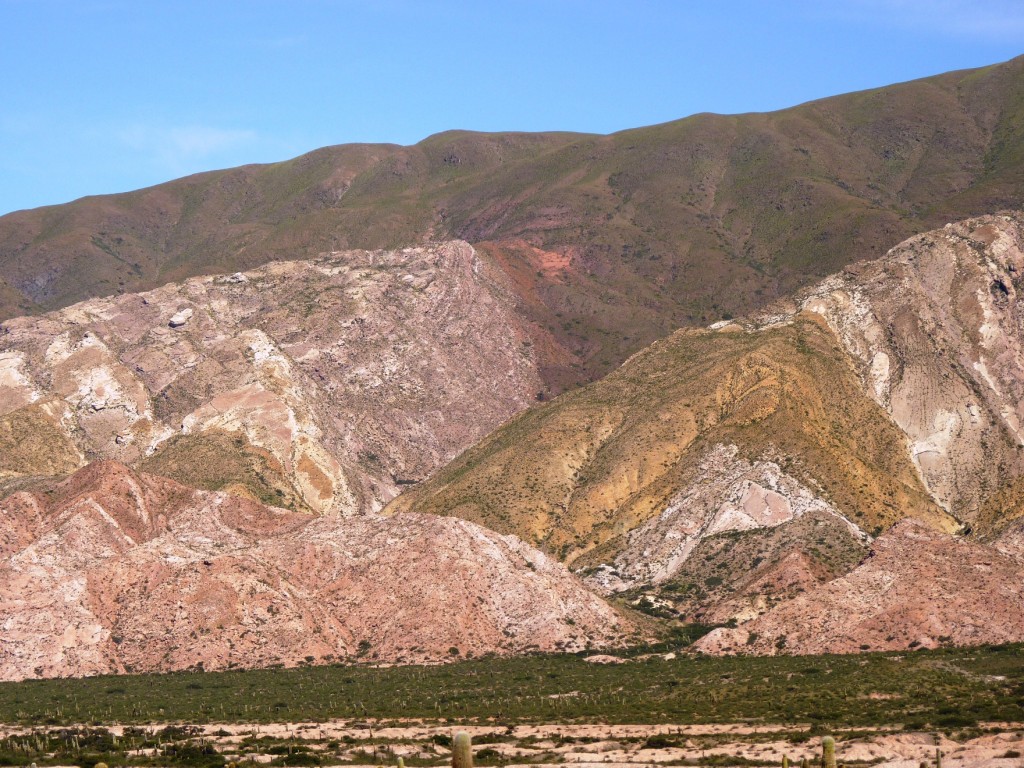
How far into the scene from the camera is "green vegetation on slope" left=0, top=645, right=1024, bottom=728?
3378 inches

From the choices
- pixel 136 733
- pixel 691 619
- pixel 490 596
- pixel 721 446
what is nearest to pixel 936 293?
pixel 721 446

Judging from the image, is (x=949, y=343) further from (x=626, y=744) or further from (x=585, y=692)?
(x=626, y=744)

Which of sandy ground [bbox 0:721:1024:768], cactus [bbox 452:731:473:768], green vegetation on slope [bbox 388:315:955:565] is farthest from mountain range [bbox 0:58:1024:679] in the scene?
cactus [bbox 452:731:473:768]

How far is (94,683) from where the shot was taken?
11119cm

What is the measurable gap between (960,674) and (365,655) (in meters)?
44.8

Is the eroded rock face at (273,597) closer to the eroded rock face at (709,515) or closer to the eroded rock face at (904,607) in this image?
the eroded rock face at (904,607)

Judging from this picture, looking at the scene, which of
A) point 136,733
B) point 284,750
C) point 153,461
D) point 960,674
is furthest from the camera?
point 153,461

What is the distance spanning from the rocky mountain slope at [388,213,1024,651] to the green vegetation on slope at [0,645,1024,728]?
1243cm

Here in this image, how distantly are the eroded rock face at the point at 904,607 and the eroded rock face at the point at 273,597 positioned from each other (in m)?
12.7

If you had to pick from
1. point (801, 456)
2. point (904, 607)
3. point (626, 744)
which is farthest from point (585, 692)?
point (801, 456)

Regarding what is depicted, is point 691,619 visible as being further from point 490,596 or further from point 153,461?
point 153,461

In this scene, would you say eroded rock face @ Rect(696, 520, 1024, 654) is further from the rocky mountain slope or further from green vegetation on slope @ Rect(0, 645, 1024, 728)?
green vegetation on slope @ Rect(0, 645, 1024, 728)

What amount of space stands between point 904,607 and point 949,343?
70.7m

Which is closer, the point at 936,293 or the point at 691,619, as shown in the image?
the point at 691,619
